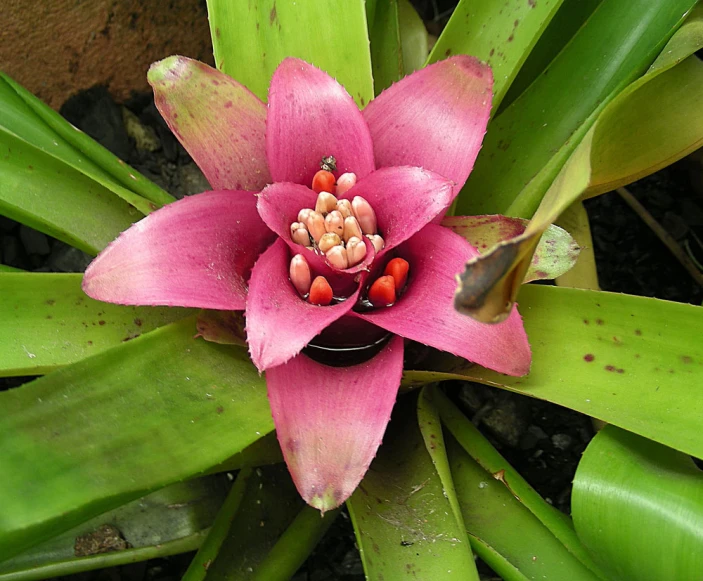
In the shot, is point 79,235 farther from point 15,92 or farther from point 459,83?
point 459,83

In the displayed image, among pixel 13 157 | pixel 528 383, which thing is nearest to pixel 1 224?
pixel 13 157

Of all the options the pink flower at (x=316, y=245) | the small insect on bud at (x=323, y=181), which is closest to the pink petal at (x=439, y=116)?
the pink flower at (x=316, y=245)

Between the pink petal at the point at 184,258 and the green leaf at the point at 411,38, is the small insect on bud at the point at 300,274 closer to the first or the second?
the pink petal at the point at 184,258

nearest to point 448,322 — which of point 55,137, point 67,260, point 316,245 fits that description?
point 316,245

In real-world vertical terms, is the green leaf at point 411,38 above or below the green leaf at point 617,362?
above

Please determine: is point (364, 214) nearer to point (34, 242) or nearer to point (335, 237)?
point (335, 237)

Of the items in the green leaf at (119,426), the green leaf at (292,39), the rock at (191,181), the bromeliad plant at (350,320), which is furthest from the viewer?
the rock at (191,181)
